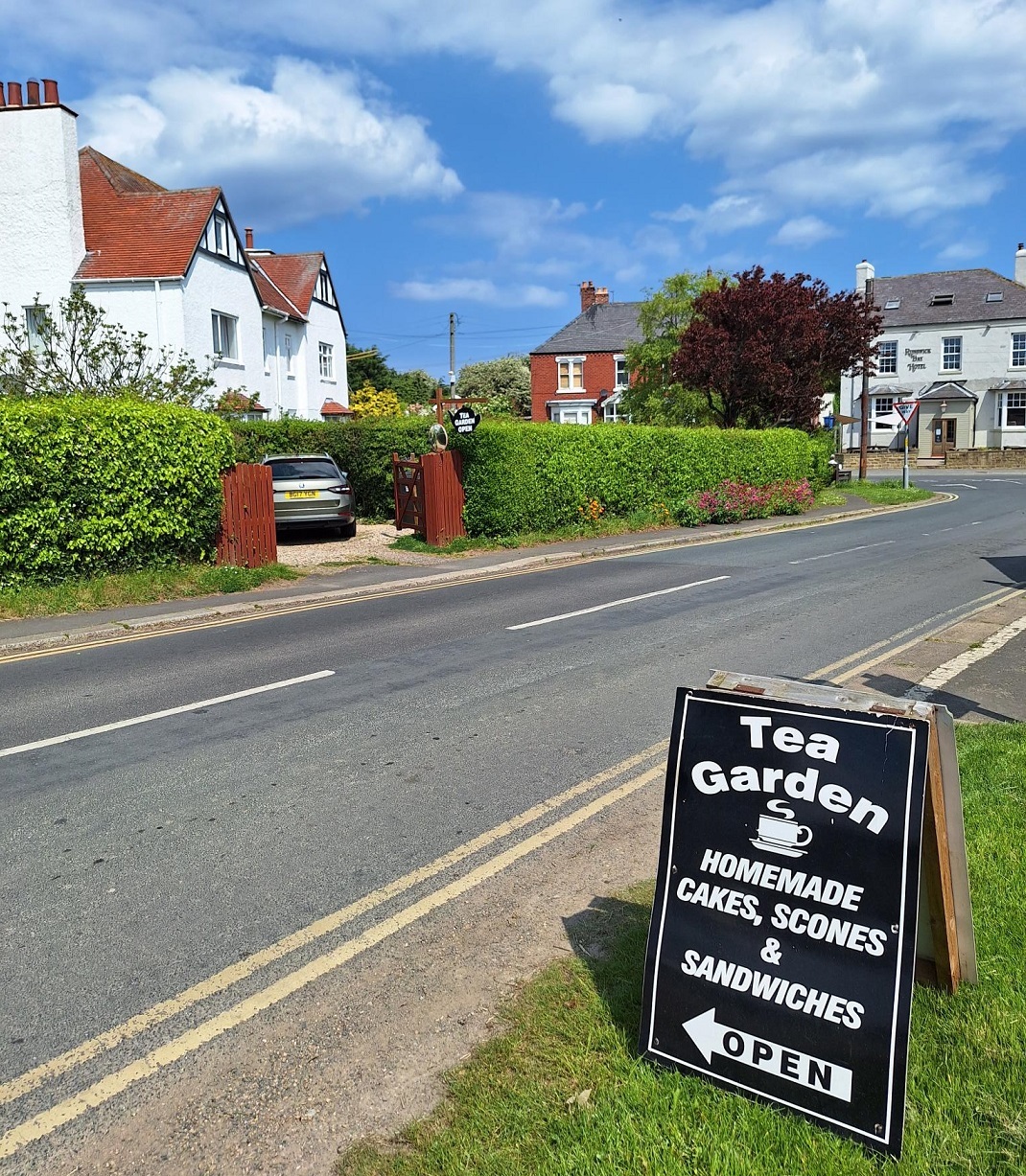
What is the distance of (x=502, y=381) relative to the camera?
81.9 metres

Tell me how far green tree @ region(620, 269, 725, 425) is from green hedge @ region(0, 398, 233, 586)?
82.7 feet

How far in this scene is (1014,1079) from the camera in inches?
108

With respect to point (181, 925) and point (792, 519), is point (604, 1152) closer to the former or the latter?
point (181, 925)

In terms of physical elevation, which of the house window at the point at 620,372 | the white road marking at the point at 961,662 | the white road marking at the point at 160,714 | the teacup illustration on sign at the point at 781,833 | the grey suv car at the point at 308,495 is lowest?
the white road marking at the point at 160,714

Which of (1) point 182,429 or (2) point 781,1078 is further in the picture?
(1) point 182,429

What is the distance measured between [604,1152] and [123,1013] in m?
1.85

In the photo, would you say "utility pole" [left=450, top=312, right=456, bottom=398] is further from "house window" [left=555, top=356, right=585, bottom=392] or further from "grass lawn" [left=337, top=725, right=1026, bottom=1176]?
"grass lawn" [left=337, top=725, right=1026, bottom=1176]

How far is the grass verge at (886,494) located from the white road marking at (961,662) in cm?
2157

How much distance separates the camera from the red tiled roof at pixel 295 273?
3938cm

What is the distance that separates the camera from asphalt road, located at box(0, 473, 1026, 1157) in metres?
3.92

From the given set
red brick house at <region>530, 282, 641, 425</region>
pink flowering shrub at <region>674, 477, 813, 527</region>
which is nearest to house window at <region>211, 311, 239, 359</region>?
pink flowering shrub at <region>674, 477, 813, 527</region>

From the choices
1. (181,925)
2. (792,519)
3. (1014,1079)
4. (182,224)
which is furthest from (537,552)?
(182,224)

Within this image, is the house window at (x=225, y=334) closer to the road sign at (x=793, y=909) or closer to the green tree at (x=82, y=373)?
the green tree at (x=82, y=373)

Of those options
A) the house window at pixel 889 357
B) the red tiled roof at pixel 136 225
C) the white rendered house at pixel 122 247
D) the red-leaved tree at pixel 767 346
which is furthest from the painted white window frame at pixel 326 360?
the house window at pixel 889 357
